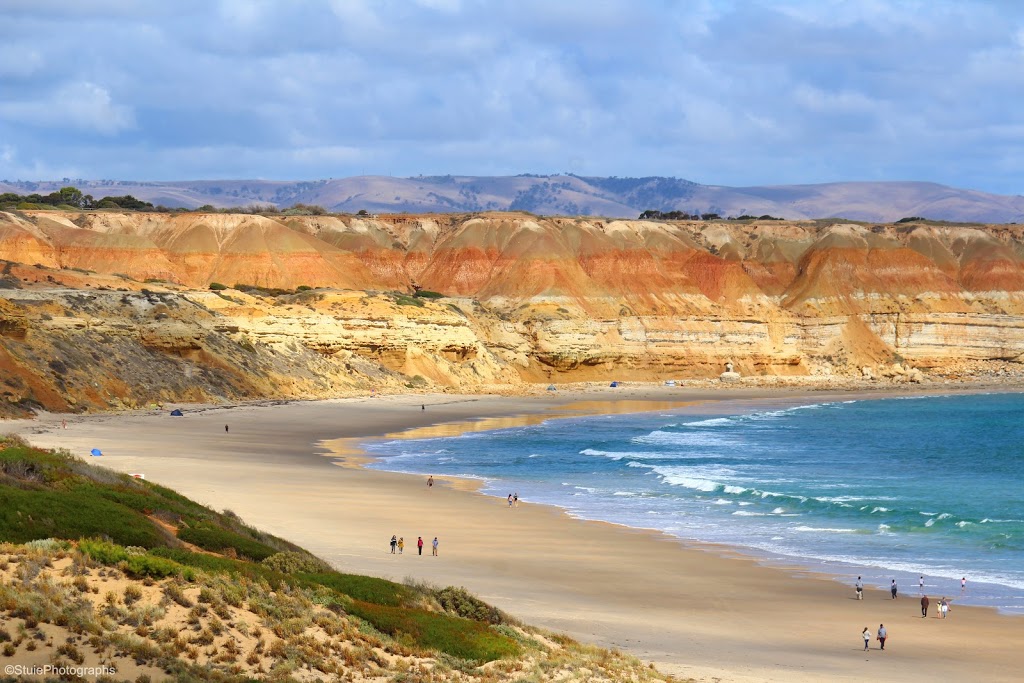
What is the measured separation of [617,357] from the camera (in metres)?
109

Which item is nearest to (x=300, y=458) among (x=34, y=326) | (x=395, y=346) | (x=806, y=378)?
(x=34, y=326)

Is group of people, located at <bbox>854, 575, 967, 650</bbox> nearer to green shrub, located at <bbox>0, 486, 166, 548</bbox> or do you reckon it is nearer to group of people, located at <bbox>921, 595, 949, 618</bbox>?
group of people, located at <bbox>921, 595, 949, 618</bbox>

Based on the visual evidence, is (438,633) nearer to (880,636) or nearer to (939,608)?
Answer: (880,636)

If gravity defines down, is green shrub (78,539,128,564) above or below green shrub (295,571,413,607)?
above

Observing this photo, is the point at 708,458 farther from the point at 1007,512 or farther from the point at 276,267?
the point at 276,267

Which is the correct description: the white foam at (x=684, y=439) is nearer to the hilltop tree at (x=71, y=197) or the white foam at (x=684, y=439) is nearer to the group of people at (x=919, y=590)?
the group of people at (x=919, y=590)

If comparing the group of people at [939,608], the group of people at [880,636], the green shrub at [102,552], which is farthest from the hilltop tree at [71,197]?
the green shrub at [102,552]

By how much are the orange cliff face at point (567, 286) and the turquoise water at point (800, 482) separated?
25942 mm

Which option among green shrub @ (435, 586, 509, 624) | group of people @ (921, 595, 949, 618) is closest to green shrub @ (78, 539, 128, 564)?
green shrub @ (435, 586, 509, 624)

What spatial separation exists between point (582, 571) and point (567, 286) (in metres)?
90.8

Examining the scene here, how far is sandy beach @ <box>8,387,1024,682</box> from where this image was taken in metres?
20.5

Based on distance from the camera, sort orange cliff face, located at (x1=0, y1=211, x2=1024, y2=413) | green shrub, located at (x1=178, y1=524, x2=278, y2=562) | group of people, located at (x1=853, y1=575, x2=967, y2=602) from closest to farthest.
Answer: green shrub, located at (x1=178, y1=524, x2=278, y2=562) → group of people, located at (x1=853, y1=575, x2=967, y2=602) → orange cliff face, located at (x1=0, y1=211, x2=1024, y2=413)

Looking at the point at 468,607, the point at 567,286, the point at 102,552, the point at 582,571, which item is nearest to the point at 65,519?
the point at 102,552

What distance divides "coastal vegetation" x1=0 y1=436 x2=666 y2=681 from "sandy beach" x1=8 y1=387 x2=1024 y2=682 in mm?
3212
